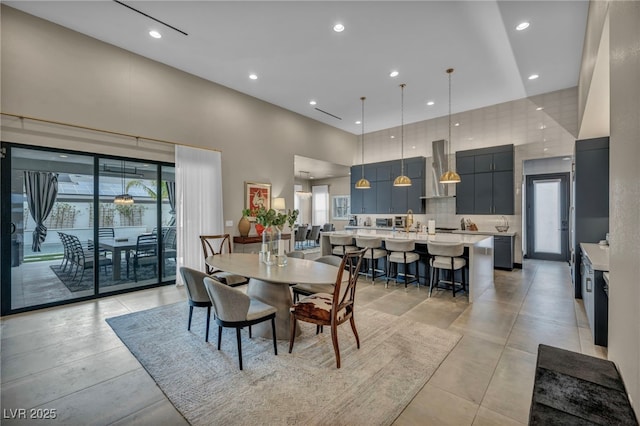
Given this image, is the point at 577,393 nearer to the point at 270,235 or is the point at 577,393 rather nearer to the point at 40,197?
the point at 270,235

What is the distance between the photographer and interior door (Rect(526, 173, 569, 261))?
7.32 meters

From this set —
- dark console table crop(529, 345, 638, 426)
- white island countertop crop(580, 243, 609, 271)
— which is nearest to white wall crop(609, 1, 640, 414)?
dark console table crop(529, 345, 638, 426)

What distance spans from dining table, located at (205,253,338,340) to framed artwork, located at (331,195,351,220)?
25.6 feet

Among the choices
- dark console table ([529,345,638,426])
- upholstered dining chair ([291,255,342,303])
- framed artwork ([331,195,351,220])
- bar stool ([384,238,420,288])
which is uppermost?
framed artwork ([331,195,351,220])

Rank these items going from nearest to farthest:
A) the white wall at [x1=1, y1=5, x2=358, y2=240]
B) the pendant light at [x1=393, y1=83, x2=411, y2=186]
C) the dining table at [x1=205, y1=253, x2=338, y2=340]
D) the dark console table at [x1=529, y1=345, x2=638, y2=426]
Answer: the dark console table at [x1=529, y1=345, x2=638, y2=426]
the dining table at [x1=205, y1=253, x2=338, y2=340]
the white wall at [x1=1, y1=5, x2=358, y2=240]
the pendant light at [x1=393, y1=83, x2=411, y2=186]

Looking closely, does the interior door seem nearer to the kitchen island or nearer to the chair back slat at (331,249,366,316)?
the kitchen island

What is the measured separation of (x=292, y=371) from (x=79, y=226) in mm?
4001

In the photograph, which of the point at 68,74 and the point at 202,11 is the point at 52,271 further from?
the point at 202,11

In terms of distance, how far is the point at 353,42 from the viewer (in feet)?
13.7

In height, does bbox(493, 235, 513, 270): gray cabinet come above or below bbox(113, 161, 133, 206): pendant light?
below

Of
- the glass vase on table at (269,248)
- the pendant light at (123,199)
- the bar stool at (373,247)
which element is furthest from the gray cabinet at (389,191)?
the pendant light at (123,199)

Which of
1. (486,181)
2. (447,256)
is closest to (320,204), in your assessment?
(486,181)

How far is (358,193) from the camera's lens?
9.09 metres

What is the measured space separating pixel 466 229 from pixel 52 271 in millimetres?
8120
